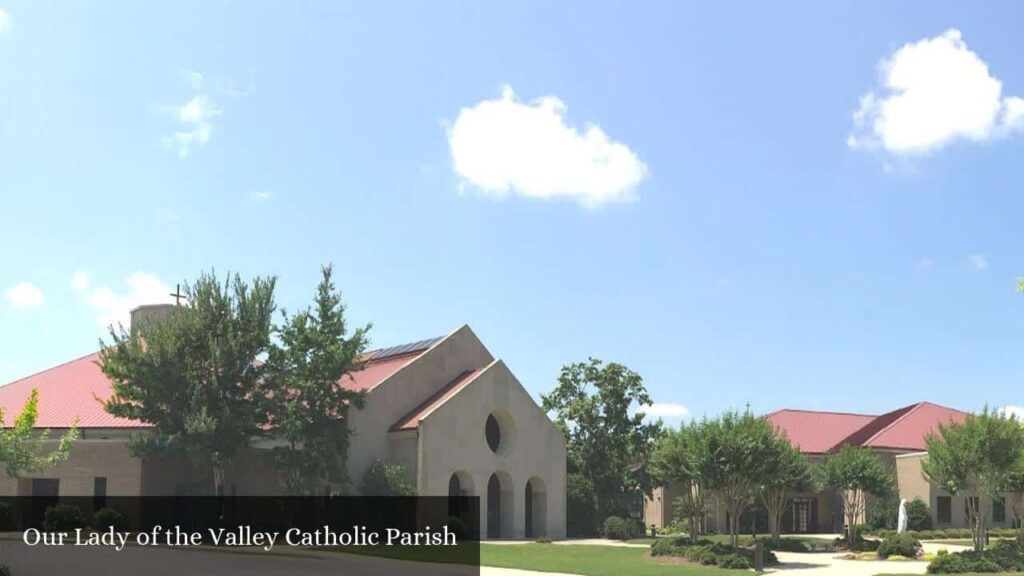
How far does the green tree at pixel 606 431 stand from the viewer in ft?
191

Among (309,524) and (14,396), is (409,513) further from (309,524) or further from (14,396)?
(14,396)

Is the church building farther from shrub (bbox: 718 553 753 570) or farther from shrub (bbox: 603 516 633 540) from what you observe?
shrub (bbox: 718 553 753 570)

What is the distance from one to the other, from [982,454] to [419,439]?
2424cm

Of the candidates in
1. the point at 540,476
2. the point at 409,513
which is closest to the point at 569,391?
the point at 540,476

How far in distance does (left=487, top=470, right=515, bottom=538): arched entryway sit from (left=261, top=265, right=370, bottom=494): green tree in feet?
29.6

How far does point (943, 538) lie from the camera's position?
58.0 metres

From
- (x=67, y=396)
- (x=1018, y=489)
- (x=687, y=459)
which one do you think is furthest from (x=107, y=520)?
(x=1018, y=489)

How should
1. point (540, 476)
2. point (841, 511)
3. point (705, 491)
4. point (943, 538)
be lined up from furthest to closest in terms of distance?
point (841, 511) < point (943, 538) < point (540, 476) < point (705, 491)

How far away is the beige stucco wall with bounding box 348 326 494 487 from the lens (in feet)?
159

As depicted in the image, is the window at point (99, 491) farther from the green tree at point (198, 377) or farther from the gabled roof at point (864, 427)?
the gabled roof at point (864, 427)

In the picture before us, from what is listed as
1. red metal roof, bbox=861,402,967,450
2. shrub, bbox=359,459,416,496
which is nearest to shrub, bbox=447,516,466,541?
shrub, bbox=359,459,416,496

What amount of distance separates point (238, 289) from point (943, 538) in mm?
41766

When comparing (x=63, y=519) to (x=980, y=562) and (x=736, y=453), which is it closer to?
(x=736, y=453)

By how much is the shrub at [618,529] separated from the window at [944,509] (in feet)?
75.4
